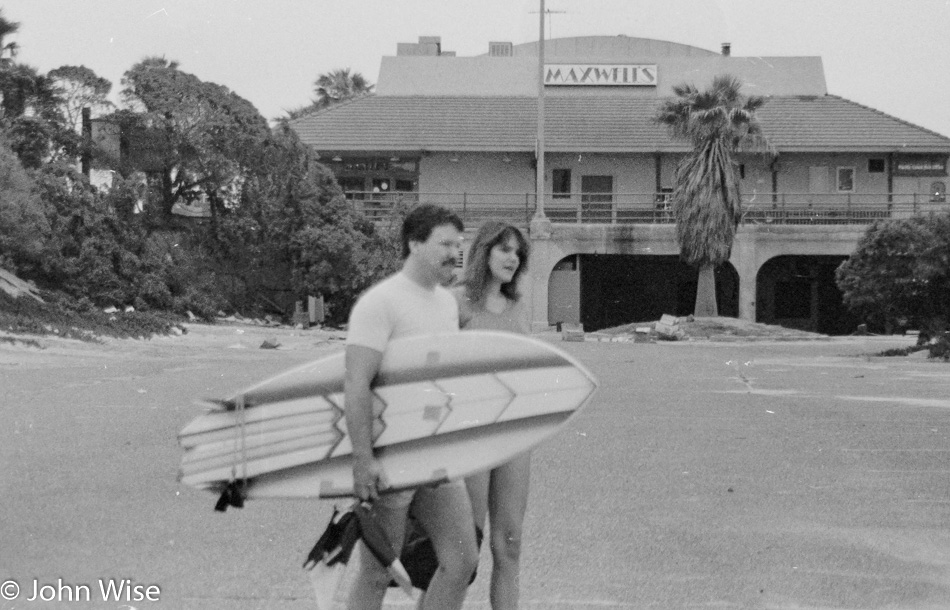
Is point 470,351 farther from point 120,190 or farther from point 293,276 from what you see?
point 293,276

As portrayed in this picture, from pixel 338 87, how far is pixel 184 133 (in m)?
44.2

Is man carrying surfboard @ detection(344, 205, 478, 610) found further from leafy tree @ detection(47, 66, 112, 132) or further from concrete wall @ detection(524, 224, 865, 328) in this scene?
concrete wall @ detection(524, 224, 865, 328)

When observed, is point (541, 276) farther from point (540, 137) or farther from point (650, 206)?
point (650, 206)

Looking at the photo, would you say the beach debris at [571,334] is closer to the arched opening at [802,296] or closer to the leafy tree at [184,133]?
the arched opening at [802,296]

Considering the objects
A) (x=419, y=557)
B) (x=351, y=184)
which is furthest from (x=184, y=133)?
(x=351, y=184)

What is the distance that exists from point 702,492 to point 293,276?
874 inches

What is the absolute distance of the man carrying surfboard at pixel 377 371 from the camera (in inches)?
173

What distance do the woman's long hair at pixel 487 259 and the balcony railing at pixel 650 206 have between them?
36478 millimetres

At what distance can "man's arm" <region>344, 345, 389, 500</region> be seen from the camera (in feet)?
14.3

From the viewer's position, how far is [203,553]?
7.12 m

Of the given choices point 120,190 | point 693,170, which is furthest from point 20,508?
point 693,170

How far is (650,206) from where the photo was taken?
4372 cm

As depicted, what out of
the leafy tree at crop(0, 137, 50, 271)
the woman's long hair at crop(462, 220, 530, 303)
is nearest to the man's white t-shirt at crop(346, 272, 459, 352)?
the woman's long hair at crop(462, 220, 530, 303)

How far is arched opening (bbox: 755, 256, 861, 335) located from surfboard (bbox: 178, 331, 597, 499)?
39278 mm
